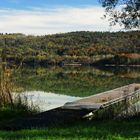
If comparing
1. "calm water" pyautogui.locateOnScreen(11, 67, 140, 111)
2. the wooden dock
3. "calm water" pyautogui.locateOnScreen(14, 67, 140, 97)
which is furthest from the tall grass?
the wooden dock

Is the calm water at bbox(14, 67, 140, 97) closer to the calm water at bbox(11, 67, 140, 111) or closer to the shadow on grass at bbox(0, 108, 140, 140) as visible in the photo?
the calm water at bbox(11, 67, 140, 111)

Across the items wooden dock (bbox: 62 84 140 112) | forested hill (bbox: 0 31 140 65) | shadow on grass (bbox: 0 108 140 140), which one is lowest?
forested hill (bbox: 0 31 140 65)

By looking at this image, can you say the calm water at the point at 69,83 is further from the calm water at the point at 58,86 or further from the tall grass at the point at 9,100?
the tall grass at the point at 9,100

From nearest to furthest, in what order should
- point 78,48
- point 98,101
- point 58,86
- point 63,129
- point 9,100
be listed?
point 63,129, point 9,100, point 98,101, point 58,86, point 78,48

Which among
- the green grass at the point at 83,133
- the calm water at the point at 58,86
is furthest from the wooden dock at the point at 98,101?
the green grass at the point at 83,133

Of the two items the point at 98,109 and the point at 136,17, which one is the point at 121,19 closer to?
the point at 136,17

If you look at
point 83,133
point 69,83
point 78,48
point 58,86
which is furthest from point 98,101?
point 78,48

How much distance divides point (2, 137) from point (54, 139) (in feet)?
4.01

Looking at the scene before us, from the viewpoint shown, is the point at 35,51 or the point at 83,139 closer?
the point at 83,139

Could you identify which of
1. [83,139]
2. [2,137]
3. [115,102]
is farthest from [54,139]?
[115,102]

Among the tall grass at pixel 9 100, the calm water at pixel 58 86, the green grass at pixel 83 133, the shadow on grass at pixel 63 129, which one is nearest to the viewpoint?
the green grass at pixel 83 133

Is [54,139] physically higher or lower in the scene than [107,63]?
Answer: higher

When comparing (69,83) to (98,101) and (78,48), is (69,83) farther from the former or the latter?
(78,48)

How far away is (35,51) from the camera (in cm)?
8244
